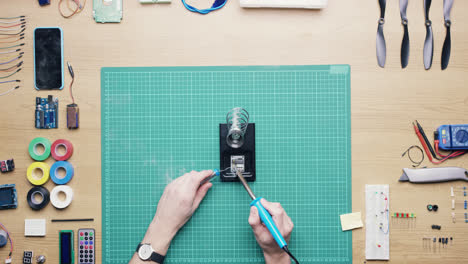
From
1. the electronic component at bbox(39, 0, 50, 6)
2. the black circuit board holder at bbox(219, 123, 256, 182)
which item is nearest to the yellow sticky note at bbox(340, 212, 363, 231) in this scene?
the black circuit board holder at bbox(219, 123, 256, 182)

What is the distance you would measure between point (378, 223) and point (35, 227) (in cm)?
147

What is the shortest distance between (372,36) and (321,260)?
99cm

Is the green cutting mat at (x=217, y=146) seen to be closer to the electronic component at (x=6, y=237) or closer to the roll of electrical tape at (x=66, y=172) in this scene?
the roll of electrical tape at (x=66, y=172)

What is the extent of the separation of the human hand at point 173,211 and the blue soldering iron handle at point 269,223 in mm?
233

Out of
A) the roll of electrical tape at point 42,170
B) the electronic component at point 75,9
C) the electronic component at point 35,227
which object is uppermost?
the electronic component at point 75,9

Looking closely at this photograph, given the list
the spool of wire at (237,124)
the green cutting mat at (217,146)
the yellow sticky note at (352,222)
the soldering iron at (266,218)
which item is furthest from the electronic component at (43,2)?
the yellow sticky note at (352,222)

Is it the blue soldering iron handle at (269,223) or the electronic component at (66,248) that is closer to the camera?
the blue soldering iron handle at (269,223)

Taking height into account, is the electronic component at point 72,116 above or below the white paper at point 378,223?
above

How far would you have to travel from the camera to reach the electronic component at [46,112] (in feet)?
4.12

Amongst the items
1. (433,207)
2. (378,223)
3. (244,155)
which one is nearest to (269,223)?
(244,155)

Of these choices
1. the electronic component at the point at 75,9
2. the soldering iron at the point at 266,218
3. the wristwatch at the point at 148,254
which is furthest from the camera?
the electronic component at the point at 75,9

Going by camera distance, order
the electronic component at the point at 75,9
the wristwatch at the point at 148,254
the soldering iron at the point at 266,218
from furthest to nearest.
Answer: the electronic component at the point at 75,9
the wristwatch at the point at 148,254
the soldering iron at the point at 266,218

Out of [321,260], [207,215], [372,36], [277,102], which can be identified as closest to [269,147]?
[277,102]

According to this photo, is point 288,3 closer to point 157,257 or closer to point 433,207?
point 433,207
